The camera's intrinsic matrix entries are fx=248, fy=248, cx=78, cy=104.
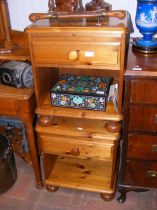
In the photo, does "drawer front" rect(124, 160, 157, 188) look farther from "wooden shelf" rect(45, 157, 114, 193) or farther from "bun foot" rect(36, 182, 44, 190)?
"bun foot" rect(36, 182, 44, 190)

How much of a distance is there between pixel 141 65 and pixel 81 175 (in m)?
0.87

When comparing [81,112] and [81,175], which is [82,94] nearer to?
[81,112]

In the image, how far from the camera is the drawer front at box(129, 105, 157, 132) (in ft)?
3.89

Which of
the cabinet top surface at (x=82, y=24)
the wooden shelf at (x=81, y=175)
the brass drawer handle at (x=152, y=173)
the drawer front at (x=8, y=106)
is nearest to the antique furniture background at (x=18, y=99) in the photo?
the drawer front at (x=8, y=106)

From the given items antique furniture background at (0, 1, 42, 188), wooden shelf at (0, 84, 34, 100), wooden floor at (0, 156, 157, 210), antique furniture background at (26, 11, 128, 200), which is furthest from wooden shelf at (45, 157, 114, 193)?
wooden shelf at (0, 84, 34, 100)

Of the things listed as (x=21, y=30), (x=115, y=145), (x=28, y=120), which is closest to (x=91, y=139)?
(x=115, y=145)

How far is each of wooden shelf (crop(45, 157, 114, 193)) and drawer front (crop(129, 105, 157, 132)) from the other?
0.50 metres

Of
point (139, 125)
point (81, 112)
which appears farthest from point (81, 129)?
point (139, 125)

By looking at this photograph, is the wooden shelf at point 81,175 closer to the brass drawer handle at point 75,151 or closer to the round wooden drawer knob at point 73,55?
the brass drawer handle at point 75,151

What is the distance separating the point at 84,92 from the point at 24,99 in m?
0.32

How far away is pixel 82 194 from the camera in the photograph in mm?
1650

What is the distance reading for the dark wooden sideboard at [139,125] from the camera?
3.66 feet

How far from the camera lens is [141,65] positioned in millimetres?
1145

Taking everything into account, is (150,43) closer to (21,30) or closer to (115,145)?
(115,145)
